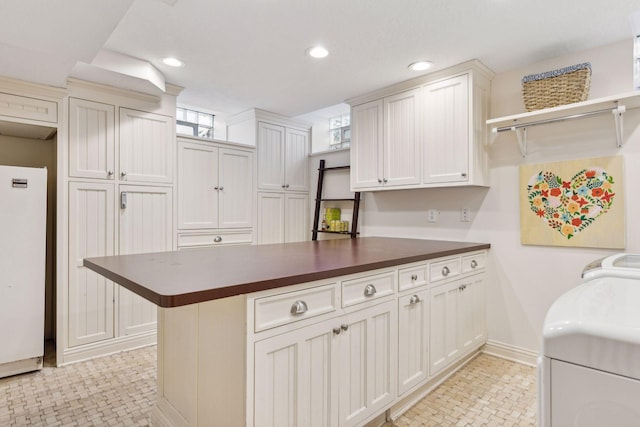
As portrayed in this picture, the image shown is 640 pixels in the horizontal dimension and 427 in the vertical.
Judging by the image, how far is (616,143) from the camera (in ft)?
7.37

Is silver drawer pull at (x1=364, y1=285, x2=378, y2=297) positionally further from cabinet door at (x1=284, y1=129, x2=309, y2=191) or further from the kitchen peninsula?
cabinet door at (x1=284, y1=129, x2=309, y2=191)

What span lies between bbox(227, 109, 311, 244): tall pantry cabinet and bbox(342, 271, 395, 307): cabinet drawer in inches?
90.7

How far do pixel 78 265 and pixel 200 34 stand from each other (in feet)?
6.31

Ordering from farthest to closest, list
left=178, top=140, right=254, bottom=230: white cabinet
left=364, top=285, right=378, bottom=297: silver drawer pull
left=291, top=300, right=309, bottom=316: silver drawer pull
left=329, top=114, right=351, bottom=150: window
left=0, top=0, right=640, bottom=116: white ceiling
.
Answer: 1. left=329, top=114, right=351, bottom=150: window
2. left=178, top=140, right=254, bottom=230: white cabinet
3. left=0, top=0, right=640, bottom=116: white ceiling
4. left=364, top=285, right=378, bottom=297: silver drawer pull
5. left=291, top=300, right=309, bottom=316: silver drawer pull

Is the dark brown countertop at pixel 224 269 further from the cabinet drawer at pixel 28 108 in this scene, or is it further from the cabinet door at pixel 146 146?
the cabinet drawer at pixel 28 108

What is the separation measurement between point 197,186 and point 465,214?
8.00 ft

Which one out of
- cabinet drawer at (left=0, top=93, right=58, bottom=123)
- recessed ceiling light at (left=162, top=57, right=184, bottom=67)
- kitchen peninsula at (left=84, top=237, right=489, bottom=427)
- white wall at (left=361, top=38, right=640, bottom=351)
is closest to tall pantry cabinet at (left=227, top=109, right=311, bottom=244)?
recessed ceiling light at (left=162, top=57, right=184, bottom=67)

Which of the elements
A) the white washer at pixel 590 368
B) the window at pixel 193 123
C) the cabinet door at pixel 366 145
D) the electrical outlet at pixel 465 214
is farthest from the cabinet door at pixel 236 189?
the white washer at pixel 590 368

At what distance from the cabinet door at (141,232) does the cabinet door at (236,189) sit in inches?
22.5

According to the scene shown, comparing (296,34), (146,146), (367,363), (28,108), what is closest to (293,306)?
(367,363)

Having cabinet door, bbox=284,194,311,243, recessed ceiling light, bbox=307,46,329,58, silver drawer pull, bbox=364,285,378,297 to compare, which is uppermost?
recessed ceiling light, bbox=307,46,329,58

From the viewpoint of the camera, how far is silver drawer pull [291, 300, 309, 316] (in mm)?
1362

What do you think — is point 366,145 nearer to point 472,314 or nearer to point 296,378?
point 472,314

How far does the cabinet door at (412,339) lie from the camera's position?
1.89 m
